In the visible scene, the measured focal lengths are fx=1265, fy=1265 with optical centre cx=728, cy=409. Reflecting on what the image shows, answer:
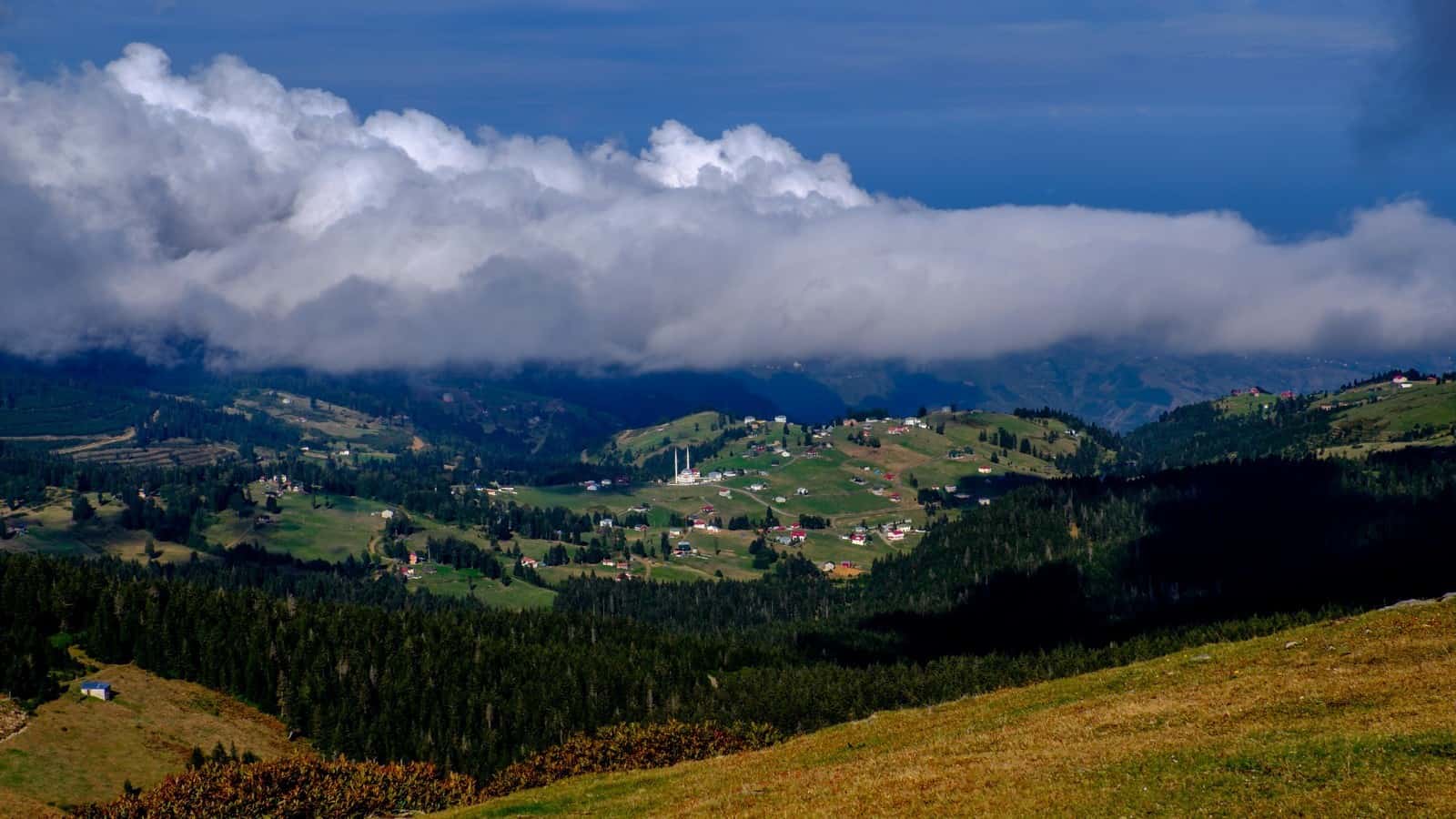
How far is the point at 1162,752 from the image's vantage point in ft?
215

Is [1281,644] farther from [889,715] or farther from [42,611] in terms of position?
[42,611]

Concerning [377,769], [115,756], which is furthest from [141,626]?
[377,769]

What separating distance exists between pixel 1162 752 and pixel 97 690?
500 ft

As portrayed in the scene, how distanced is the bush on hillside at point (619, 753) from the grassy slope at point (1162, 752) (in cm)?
728

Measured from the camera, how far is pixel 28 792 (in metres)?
136

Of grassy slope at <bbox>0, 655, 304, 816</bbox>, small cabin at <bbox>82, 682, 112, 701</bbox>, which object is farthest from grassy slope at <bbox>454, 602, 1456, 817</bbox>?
small cabin at <bbox>82, 682, 112, 701</bbox>

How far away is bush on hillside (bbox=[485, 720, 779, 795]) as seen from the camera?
107 metres

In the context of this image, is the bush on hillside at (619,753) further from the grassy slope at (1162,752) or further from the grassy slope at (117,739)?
the grassy slope at (117,739)

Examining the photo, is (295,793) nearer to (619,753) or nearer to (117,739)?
(619,753)

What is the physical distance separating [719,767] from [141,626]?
448ft

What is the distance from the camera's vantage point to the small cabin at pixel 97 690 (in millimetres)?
170125

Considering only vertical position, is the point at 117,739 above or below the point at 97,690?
below

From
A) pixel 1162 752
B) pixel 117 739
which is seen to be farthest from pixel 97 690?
pixel 1162 752

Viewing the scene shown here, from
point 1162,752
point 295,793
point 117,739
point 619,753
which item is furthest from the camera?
point 117,739
